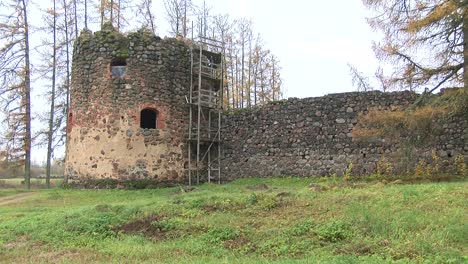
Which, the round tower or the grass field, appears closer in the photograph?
the grass field

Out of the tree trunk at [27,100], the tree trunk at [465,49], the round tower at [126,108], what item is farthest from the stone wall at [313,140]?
the tree trunk at [27,100]

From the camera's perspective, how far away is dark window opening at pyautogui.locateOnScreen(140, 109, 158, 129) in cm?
1898

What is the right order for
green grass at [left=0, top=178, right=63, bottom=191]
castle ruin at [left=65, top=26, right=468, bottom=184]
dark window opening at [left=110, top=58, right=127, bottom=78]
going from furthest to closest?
1. green grass at [left=0, top=178, right=63, bottom=191]
2. dark window opening at [left=110, top=58, right=127, bottom=78]
3. castle ruin at [left=65, top=26, right=468, bottom=184]

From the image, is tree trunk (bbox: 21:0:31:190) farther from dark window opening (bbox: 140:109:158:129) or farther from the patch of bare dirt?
the patch of bare dirt

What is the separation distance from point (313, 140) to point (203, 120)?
493 centimetres

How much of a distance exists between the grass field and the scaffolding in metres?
7.30

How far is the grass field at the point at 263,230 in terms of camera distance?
6910 mm

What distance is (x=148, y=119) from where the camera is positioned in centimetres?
1953

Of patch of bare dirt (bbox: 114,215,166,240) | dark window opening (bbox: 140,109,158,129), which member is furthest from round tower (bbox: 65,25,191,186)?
patch of bare dirt (bbox: 114,215,166,240)

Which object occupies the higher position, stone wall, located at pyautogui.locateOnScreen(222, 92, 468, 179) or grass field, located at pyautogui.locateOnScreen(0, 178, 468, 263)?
stone wall, located at pyautogui.locateOnScreen(222, 92, 468, 179)

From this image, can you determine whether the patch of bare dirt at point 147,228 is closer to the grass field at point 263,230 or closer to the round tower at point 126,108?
the grass field at point 263,230

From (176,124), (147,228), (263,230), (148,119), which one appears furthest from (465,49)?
(148,119)

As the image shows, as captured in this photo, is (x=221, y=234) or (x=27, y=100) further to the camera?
(x=27, y=100)

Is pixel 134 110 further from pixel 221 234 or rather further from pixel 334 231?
pixel 334 231
